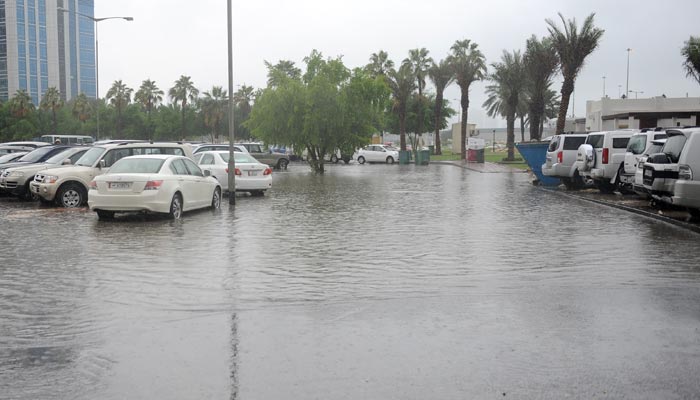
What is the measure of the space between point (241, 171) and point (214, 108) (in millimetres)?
73871

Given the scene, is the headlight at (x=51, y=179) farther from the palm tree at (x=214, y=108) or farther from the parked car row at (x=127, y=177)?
the palm tree at (x=214, y=108)

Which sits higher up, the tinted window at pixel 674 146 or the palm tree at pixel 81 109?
the palm tree at pixel 81 109

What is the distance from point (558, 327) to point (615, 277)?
299 cm

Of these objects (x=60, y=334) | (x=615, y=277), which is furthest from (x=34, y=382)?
(x=615, y=277)

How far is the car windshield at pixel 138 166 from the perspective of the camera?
16.3 m

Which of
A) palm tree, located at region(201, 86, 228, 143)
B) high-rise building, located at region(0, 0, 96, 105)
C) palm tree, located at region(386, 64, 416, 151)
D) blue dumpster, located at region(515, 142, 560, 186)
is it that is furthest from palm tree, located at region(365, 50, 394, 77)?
high-rise building, located at region(0, 0, 96, 105)

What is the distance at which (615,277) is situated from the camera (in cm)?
951

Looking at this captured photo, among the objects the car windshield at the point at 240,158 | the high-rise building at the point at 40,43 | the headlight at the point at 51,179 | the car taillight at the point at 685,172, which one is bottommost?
the headlight at the point at 51,179

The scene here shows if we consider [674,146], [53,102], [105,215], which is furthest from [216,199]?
[53,102]

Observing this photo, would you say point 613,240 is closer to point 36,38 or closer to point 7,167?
point 7,167

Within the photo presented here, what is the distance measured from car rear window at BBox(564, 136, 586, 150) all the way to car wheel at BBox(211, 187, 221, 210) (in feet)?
44.0

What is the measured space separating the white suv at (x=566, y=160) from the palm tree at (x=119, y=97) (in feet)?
249

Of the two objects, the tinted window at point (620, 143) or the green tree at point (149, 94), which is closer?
the tinted window at point (620, 143)

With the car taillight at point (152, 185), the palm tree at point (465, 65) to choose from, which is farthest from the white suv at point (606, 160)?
the palm tree at point (465, 65)
